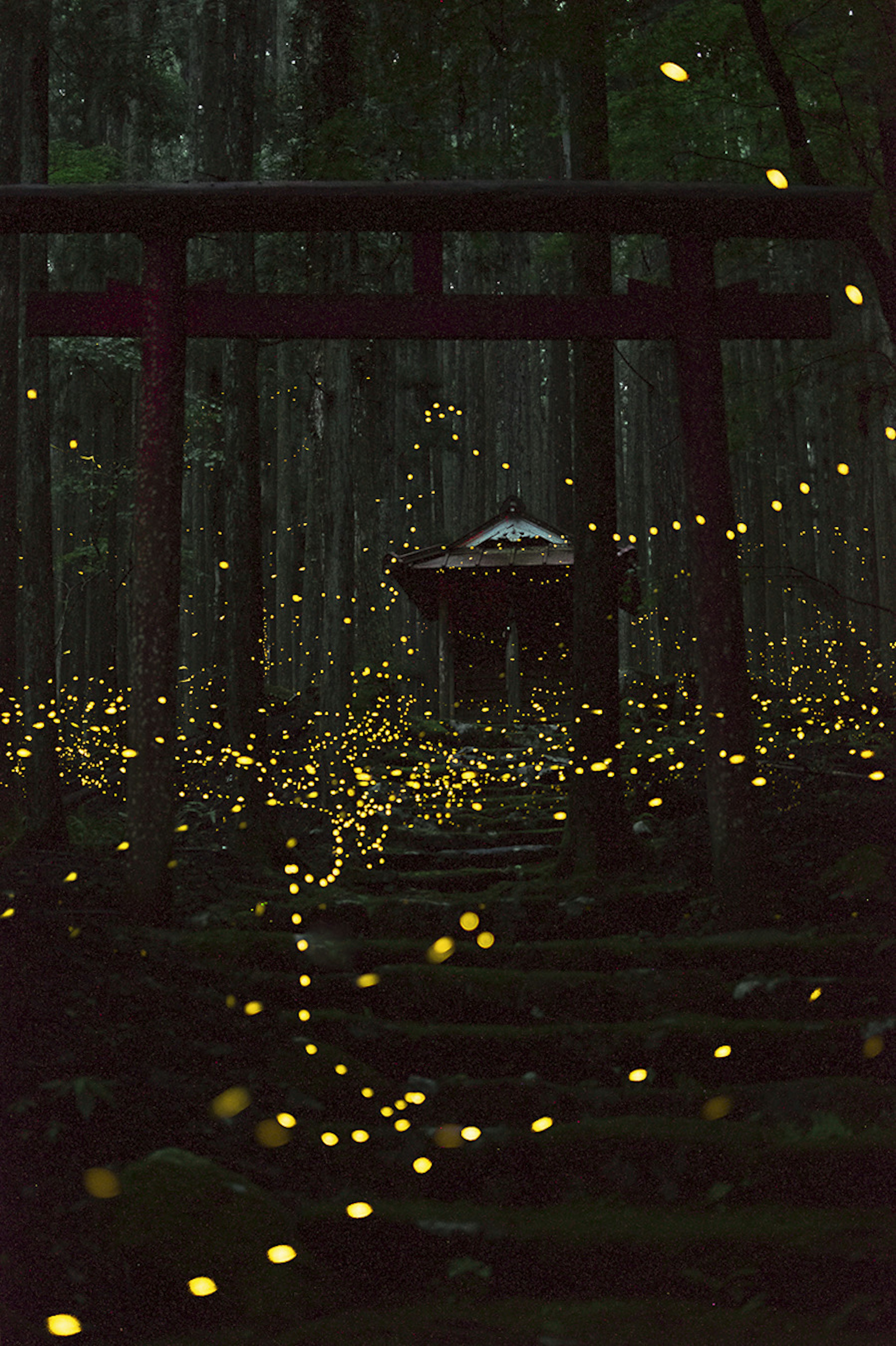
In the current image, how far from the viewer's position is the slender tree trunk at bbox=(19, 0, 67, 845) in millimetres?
9750

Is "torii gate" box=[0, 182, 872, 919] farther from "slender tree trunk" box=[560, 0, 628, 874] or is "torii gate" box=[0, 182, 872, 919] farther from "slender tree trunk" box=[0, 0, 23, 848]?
"slender tree trunk" box=[0, 0, 23, 848]

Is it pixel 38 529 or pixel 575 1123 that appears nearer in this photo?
pixel 575 1123

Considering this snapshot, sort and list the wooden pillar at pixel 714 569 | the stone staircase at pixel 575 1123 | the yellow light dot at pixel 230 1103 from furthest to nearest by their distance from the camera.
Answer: the wooden pillar at pixel 714 569 → the yellow light dot at pixel 230 1103 → the stone staircase at pixel 575 1123

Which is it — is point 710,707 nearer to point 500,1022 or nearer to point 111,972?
point 500,1022

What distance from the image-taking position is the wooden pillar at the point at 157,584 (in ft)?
20.7

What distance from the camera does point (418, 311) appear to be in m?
6.52

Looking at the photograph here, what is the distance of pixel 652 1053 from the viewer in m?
5.50

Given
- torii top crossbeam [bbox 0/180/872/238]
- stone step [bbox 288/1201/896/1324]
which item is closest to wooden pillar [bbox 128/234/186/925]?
torii top crossbeam [bbox 0/180/872/238]

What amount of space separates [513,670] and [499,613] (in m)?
1.24

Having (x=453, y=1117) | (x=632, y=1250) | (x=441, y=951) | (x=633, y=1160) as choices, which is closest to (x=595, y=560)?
(x=441, y=951)

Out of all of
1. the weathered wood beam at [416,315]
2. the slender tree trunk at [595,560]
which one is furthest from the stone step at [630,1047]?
the weathered wood beam at [416,315]

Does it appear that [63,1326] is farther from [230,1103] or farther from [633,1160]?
[633,1160]

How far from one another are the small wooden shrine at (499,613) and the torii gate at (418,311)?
11510mm

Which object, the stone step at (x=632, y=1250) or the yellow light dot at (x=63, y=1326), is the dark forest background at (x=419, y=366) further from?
the yellow light dot at (x=63, y=1326)
